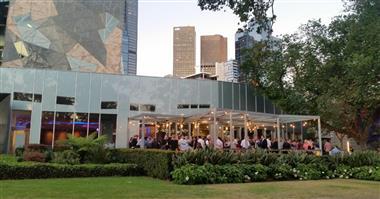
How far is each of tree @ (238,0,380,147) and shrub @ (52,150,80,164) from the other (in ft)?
42.5

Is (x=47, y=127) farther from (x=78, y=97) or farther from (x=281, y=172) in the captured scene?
(x=281, y=172)

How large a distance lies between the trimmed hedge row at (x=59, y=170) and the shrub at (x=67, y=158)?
191cm

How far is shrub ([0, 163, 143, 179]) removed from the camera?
1472 cm

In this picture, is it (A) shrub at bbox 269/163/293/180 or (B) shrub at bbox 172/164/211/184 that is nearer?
(B) shrub at bbox 172/164/211/184

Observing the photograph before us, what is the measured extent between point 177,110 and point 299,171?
1920 centimetres

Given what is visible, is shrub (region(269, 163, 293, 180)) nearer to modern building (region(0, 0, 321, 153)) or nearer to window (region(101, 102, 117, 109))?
modern building (region(0, 0, 321, 153))

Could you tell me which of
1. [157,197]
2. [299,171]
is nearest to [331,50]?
[299,171]

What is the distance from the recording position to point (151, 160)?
16.6 metres

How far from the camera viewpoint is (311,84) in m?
30.4

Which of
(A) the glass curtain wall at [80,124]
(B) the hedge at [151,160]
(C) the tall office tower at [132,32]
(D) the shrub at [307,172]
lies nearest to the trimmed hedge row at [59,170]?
(B) the hedge at [151,160]

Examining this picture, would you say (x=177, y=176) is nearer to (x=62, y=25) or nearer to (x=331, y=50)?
(x=331, y=50)

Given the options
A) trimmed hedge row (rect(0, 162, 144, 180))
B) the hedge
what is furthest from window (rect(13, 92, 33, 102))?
trimmed hedge row (rect(0, 162, 144, 180))

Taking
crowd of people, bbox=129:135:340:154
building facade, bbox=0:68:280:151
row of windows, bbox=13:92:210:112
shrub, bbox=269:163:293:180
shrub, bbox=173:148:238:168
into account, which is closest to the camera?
shrub, bbox=173:148:238:168

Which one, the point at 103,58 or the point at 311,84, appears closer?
the point at 311,84
